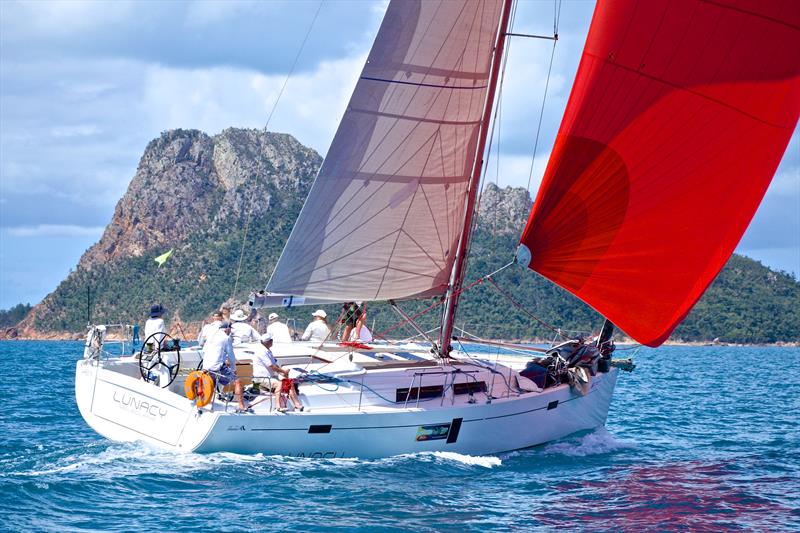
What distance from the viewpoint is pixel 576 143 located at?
12.9 metres

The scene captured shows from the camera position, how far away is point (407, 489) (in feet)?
34.7

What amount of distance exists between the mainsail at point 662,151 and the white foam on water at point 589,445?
200 cm

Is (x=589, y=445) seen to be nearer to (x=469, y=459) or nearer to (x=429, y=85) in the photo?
(x=469, y=459)

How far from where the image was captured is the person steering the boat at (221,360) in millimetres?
11344

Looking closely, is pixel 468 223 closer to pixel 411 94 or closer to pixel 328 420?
pixel 411 94

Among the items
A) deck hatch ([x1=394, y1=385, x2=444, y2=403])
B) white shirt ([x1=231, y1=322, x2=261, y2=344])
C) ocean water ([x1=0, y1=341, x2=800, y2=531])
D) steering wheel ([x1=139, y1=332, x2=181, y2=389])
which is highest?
white shirt ([x1=231, y1=322, x2=261, y2=344])

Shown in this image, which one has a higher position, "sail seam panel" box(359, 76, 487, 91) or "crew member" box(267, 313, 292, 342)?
"sail seam panel" box(359, 76, 487, 91)

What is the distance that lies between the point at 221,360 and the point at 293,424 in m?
1.23

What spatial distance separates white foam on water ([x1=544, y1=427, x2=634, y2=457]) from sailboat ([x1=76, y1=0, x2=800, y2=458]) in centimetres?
47

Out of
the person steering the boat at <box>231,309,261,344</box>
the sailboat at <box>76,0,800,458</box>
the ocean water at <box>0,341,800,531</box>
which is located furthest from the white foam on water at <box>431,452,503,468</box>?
the person steering the boat at <box>231,309,261,344</box>

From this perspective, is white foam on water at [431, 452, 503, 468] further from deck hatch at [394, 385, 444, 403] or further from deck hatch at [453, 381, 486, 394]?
deck hatch at [453, 381, 486, 394]

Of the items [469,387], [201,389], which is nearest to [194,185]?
[469,387]

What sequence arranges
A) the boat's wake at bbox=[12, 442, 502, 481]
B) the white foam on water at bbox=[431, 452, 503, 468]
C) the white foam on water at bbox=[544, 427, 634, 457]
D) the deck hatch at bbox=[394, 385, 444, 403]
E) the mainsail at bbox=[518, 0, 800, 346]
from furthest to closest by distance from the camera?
the white foam on water at bbox=[544, 427, 634, 457], the mainsail at bbox=[518, 0, 800, 346], the deck hatch at bbox=[394, 385, 444, 403], the white foam on water at bbox=[431, 452, 503, 468], the boat's wake at bbox=[12, 442, 502, 481]

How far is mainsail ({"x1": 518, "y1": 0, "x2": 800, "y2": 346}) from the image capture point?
41.3 ft
